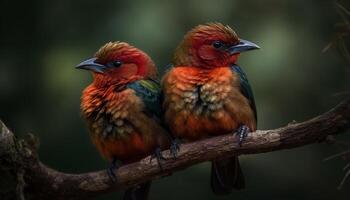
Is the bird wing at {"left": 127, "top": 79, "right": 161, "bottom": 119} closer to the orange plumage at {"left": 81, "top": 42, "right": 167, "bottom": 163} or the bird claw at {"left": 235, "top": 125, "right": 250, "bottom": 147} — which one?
the orange plumage at {"left": 81, "top": 42, "right": 167, "bottom": 163}

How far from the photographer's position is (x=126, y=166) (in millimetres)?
7125

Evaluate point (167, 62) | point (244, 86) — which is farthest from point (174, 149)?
point (167, 62)

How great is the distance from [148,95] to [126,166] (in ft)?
1.83

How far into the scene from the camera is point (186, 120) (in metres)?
7.18

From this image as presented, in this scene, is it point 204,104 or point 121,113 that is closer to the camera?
point 204,104

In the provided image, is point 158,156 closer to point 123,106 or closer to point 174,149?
point 174,149

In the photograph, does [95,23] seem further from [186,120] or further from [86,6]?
[186,120]

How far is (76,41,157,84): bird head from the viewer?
295 inches

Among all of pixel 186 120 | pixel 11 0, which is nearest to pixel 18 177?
pixel 186 120

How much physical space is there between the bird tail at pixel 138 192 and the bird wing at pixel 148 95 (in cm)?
56

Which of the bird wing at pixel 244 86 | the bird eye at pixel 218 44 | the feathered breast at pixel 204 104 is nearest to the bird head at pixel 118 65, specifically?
the feathered breast at pixel 204 104

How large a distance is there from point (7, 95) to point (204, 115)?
302 centimetres

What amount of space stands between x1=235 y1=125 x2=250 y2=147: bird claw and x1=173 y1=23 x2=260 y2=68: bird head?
560 millimetres

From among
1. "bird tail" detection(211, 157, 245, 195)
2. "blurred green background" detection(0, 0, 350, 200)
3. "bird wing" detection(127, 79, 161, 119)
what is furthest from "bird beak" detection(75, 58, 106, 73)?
"blurred green background" detection(0, 0, 350, 200)
